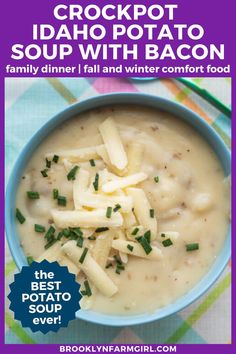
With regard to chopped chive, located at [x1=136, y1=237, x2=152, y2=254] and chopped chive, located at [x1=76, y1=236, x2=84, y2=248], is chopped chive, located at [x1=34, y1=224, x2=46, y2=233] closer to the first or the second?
chopped chive, located at [x1=76, y1=236, x2=84, y2=248]

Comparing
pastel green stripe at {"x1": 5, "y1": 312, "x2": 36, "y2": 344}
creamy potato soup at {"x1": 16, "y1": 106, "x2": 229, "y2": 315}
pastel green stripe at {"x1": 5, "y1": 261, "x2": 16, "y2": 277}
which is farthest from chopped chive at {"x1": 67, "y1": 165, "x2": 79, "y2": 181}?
pastel green stripe at {"x1": 5, "y1": 312, "x2": 36, "y2": 344}

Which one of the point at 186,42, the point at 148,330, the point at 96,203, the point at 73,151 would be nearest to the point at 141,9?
the point at 186,42

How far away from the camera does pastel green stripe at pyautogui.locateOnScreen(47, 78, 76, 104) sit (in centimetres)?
143

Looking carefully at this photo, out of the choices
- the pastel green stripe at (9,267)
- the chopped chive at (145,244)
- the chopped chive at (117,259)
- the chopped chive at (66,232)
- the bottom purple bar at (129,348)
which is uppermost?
the chopped chive at (66,232)

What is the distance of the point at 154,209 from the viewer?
124 centimetres

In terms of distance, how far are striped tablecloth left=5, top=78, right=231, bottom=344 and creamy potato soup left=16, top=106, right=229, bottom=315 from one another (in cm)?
16

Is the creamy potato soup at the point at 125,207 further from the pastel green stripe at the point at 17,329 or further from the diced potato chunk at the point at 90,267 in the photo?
the pastel green stripe at the point at 17,329

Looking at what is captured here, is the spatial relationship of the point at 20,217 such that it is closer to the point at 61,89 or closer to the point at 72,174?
the point at 72,174

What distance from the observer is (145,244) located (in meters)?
1.21

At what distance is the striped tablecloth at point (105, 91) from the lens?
1394 mm

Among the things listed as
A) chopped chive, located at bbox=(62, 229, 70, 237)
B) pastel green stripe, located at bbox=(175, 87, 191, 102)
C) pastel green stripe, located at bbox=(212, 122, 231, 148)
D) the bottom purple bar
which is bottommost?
the bottom purple bar

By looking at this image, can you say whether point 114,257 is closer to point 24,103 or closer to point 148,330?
point 148,330

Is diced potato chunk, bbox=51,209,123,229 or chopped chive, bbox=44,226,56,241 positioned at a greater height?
diced potato chunk, bbox=51,209,123,229

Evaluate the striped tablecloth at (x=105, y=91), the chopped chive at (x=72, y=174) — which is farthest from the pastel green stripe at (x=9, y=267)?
the chopped chive at (x=72, y=174)
